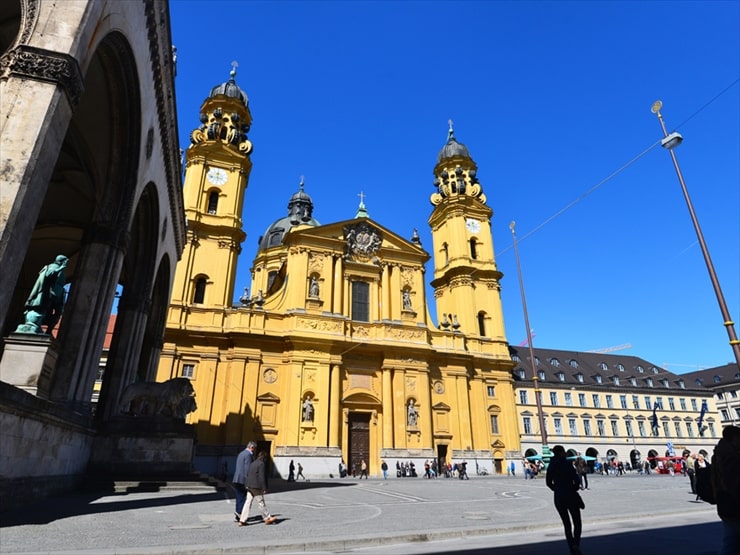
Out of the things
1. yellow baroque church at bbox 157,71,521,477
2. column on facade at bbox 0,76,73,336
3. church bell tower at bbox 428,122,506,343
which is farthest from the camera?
church bell tower at bbox 428,122,506,343

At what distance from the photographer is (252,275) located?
5216cm

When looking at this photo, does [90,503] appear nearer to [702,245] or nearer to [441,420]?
[702,245]

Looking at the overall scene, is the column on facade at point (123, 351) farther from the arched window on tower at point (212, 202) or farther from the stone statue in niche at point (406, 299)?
the stone statue in niche at point (406, 299)

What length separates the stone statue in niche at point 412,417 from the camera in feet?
106

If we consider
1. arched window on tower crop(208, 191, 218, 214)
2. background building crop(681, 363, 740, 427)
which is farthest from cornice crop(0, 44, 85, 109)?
background building crop(681, 363, 740, 427)

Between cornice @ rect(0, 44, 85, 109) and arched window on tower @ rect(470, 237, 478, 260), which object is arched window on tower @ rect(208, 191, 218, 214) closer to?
arched window on tower @ rect(470, 237, 478, 260)

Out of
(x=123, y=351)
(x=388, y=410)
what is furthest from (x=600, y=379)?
Answer: (x=123, y=351)

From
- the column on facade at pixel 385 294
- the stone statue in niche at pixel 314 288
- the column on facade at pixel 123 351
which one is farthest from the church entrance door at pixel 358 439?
the column on facade at pixel 123 351

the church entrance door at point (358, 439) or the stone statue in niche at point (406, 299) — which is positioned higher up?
the stone statue in niche at point (406, 299)

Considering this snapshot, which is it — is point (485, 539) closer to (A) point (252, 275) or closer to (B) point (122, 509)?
(B) point (122, 509)

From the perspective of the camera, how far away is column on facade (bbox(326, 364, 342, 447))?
30.0m

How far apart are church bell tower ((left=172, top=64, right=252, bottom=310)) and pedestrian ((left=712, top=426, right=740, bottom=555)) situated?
3103cm

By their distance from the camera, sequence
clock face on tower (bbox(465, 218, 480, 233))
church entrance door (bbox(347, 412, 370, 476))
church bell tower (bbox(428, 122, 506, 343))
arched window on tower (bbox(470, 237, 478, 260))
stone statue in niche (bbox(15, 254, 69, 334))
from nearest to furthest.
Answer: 1. stone statue in niche (bbox(15, 254, 69, 334))
2. church entrance door (bbox(347, 412, 370, 476))
3. church bell tower (bbox(428, 122, 506, 343))
4. arched window on tower (bbox(470, 237, 478, 260))
5. clock face on tower (bbox(465, 218, 480, 233))

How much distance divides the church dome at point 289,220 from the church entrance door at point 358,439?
25495 millimetres
